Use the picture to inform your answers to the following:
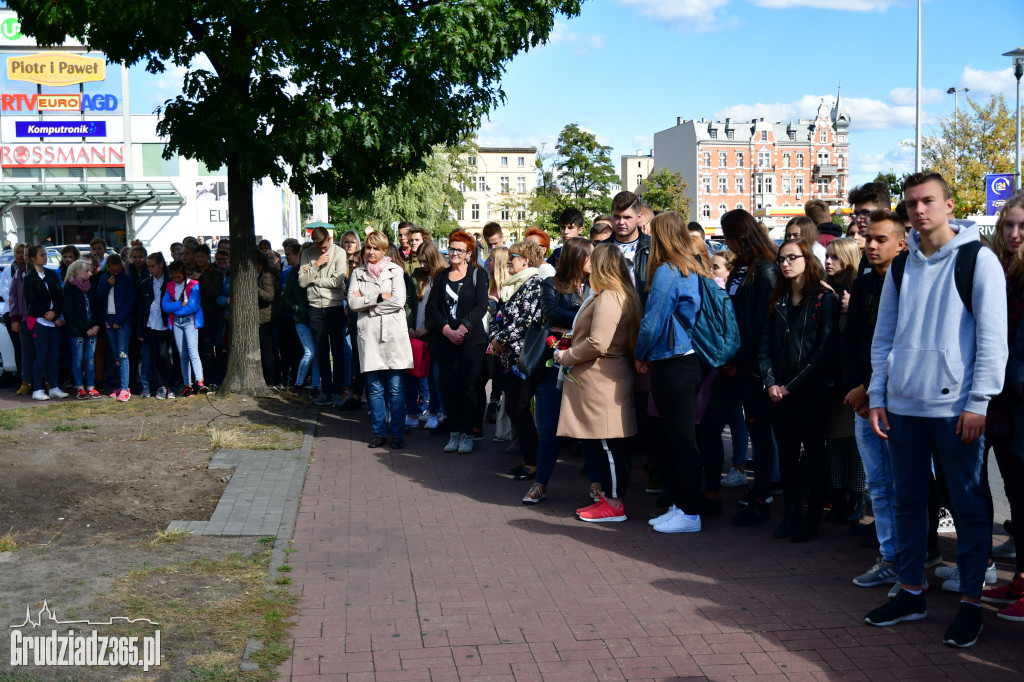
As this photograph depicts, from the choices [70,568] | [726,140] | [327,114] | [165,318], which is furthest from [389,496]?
[726,140]

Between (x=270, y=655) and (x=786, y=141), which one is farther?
(x=786, y=141)

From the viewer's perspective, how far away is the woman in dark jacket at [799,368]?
239 inches

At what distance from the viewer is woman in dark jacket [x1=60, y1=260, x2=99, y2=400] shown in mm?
12758

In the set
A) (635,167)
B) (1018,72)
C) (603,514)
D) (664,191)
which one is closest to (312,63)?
(603,514)

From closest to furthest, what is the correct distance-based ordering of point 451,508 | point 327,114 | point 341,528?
point 341,528 < point 451,508 < point 327,114

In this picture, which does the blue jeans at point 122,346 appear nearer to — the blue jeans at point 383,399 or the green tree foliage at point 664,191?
the blue jeans at point 383,399

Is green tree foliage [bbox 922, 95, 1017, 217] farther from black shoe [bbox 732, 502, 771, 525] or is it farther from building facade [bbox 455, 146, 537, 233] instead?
building facade [bbox 455, 146, 537, 233]

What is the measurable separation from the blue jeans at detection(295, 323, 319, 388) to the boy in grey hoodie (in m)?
8.67

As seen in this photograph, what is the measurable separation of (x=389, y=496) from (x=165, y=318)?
245 inches

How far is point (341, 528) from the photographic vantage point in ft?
22.2

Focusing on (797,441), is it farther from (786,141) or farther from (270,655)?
(786,141)

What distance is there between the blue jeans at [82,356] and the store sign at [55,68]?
32940 millimetres

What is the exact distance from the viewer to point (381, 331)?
9570 millimetres

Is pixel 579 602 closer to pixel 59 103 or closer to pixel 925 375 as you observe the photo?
pixel 925 375
